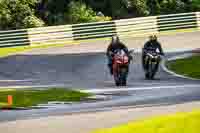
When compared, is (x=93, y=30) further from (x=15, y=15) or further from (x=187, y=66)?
(x=187, y=66)

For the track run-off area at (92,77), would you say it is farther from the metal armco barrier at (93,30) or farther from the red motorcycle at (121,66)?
the metal armco barrier at (93,30)

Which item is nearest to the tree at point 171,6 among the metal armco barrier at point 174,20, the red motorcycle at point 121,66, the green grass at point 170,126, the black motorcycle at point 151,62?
the metal armco barrier at point 174,20

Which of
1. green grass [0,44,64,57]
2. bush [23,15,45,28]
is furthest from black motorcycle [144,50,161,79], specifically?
bush [23,15,45,28]

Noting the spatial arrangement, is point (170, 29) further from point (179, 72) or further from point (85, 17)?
point (179, 72)

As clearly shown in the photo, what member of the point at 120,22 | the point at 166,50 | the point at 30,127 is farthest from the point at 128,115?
the point at 120,22

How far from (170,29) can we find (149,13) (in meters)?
3.30

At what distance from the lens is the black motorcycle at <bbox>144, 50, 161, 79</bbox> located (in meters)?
26.0

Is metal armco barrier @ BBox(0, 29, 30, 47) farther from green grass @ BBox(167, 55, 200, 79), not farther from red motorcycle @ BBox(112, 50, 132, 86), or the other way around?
red motorcycle @ BBox(112, 50, 132, 86)

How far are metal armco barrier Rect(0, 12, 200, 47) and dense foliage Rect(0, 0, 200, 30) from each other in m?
2.45

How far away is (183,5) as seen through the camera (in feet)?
150

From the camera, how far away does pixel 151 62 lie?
2600 centimetres

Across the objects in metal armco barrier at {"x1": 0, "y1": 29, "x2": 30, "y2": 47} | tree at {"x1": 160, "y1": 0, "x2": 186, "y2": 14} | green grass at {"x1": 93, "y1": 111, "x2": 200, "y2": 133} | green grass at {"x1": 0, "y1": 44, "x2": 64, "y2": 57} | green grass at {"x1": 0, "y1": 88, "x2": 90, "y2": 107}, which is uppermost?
green grass at {"x1": 93, "y1": 111, "x2": 200, "y2": 133}

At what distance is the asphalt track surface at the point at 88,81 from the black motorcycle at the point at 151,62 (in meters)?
0.33

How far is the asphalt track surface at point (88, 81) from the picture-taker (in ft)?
54.0
